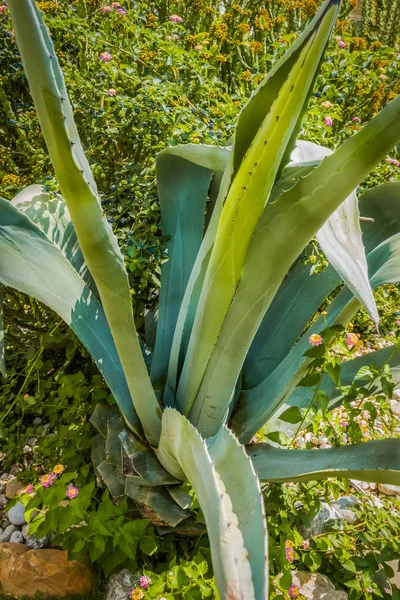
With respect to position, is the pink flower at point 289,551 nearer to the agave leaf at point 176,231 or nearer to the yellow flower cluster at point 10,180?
the agave leaf at point 176,231

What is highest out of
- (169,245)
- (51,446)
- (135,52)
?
(135,52)

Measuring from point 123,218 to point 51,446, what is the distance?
0.77 m

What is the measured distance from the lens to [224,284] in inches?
37.1

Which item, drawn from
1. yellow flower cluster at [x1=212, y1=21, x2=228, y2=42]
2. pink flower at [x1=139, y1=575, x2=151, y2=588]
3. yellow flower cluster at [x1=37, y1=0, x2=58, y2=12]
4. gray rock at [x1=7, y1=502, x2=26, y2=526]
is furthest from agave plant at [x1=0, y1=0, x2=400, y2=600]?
yellow flower cluster at [x1=212, y1=21, x2=228, y2=42]

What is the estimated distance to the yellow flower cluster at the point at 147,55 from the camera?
1.90m

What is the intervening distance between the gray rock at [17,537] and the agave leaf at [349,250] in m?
1.30

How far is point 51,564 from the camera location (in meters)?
1.32

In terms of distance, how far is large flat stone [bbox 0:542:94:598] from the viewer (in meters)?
1.31

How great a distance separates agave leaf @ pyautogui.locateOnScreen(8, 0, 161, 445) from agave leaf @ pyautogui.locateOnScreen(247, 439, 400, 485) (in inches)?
12.9

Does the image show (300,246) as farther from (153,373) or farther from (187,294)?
(153,373)

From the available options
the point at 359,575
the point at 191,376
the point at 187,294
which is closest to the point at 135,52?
the point at 187,294

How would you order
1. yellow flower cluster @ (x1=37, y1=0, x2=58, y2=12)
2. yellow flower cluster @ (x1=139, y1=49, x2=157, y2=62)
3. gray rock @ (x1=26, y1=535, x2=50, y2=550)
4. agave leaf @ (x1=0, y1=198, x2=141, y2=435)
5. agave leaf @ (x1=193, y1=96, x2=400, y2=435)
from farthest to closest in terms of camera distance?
yellow flower cluster @ (x1=37, y1=0, x2=58, y2=12)
yellow flower cluster @ (x1=139, y1=49, x2=157, y2=62)
gray rock @ (x1=26, y1=535, x2=50, y2=550)
agave leaf @ (x1=0, y1=198, x2=141, y2=435)
agave leaf @ (x1=193, y1=96, x2=400, y2=435)

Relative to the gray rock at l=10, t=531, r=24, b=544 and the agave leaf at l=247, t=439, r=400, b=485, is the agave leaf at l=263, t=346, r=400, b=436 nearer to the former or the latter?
the agave leaf at l=247, t=439, r=400, b=485

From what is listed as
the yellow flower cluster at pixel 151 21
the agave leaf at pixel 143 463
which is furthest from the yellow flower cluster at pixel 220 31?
the agave leaf at pixel 143 463
